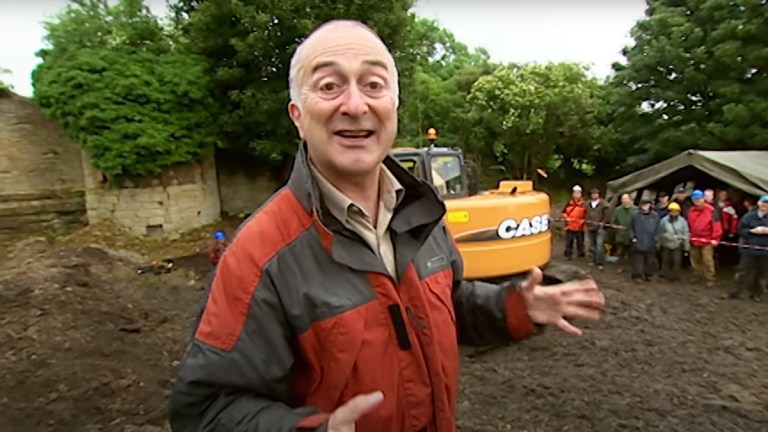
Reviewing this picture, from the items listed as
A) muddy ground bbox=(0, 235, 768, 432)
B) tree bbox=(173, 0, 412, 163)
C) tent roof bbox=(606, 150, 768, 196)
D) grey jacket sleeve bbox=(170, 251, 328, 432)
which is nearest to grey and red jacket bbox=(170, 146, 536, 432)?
grey jacket sleeve bbox=(170, 251, 328, 432)

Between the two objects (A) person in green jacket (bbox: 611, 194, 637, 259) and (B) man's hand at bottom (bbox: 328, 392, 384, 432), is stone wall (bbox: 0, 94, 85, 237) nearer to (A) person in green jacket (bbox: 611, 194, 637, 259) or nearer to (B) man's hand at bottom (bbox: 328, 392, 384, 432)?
(A) person in green jacket (bbox: 611, 194, 637, 259)

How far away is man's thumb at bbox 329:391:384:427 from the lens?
106 cm

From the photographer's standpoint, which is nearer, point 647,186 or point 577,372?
point 577,372

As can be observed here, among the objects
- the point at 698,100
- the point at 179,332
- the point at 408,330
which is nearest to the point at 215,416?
the point at 408,330

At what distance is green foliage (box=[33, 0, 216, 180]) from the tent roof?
9866 mm

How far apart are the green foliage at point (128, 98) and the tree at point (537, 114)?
982 centimetres

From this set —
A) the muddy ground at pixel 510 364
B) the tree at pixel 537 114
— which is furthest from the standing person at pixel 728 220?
the tree at pixel 537 114

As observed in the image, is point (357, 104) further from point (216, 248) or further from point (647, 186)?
point (647, 186)

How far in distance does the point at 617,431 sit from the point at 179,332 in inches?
206

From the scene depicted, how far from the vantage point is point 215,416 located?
113 cm

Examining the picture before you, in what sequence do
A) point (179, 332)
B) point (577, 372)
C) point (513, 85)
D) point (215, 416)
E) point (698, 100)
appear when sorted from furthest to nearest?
point (513, 85) → point (698, 100) → point (179, 332) → point (577, 372) → point (215, 416)

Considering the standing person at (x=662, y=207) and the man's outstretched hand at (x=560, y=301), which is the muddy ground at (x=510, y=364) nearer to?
the standing person at (x=662, y=207)

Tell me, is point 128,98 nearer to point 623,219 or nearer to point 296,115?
point 623,219

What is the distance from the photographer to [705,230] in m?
9.26
